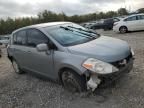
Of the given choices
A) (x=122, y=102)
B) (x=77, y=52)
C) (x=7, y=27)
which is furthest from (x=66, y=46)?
(x=7, y=27)

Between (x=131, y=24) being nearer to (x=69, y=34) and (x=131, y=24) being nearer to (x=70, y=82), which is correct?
(x=69, y=34)

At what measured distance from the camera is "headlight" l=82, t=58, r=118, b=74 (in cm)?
453

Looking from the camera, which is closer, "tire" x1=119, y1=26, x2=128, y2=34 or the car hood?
the car hood

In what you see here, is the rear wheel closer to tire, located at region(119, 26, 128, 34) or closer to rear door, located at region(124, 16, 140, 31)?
tire, located at region(119, 26, 128, 34)

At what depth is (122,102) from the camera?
14.8ft

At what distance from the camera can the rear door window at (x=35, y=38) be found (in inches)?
227

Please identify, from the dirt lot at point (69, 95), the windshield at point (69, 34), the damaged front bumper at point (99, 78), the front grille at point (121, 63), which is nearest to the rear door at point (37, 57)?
the windshield at point (69, 34)

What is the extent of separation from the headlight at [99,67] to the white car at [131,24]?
14.2 meters

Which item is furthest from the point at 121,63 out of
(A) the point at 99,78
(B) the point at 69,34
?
(B) the point at 69,34

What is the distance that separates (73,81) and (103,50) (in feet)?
3.09

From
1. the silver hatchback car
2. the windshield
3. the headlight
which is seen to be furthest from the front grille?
the windshield

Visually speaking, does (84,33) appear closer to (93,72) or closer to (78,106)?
(93,72)

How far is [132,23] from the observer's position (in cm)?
1834

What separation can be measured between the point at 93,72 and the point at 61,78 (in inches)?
42.9
